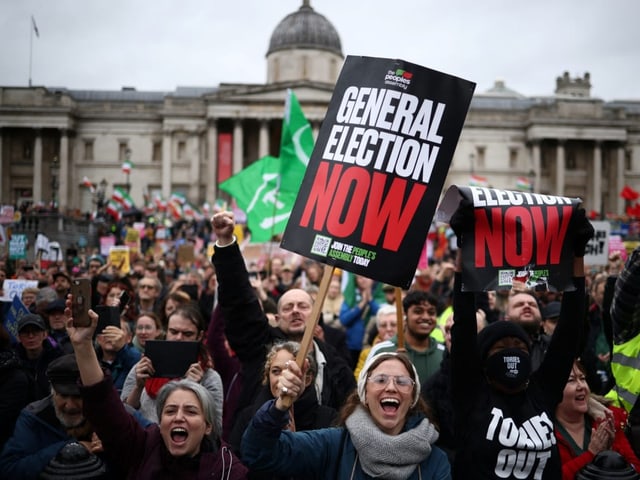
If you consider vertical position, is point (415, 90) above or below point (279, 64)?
below

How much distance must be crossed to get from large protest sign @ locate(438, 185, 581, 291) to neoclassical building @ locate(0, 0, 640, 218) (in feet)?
174

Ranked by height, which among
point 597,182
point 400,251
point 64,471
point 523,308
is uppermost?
point 597,182

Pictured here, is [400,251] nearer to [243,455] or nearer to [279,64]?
[243,455]

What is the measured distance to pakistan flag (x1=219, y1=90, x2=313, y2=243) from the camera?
12.5 meters

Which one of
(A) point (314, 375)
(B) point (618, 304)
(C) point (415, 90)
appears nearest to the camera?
(C) point (415, 90)

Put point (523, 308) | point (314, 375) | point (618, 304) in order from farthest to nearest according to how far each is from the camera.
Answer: point (523, 308), point (314, 375), point (618, 304)

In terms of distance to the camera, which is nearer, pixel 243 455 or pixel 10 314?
pixel 243 455

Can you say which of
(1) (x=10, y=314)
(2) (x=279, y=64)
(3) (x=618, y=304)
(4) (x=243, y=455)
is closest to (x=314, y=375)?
(4) (x=243, y=455)

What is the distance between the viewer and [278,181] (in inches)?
482

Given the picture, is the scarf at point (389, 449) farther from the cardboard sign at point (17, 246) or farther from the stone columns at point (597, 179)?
the stone columns at point (597, 179)

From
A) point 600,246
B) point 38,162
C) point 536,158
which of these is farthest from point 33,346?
point 536,158

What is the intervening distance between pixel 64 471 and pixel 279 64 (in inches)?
2303

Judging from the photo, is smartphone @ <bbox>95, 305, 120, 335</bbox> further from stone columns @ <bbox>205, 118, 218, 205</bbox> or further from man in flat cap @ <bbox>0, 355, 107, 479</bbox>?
stone columns @ <bbox>205, 118, 218, 205</bbox>

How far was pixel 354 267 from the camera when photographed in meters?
3.50
